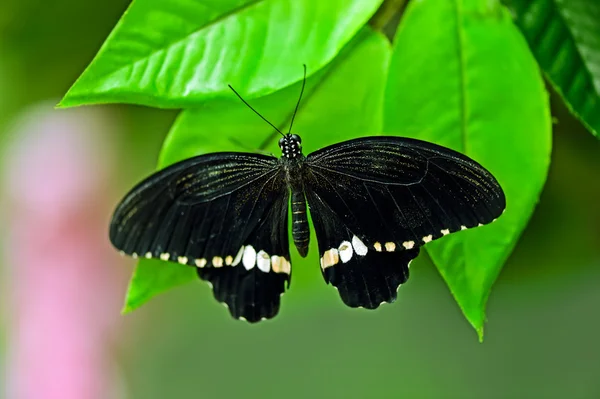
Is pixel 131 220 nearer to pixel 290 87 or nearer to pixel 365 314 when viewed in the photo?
pixel 290 87

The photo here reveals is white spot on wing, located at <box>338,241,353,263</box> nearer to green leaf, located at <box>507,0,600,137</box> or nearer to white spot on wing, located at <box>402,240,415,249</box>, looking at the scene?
white spot on wing, located at <box>402,240,415,249</box>

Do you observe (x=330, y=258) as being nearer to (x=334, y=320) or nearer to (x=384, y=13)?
(x=384, y=13)

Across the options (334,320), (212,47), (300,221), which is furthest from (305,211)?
(334,320)

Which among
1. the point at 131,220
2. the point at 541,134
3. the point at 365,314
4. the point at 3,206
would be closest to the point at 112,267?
the point at 3,206

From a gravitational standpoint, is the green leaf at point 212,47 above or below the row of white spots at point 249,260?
above

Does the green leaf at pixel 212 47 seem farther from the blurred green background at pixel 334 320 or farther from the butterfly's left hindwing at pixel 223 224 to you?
the blurred green background at pixel 334 320

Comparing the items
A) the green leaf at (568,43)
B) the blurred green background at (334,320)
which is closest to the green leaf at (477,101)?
the green leaf at (568,43)

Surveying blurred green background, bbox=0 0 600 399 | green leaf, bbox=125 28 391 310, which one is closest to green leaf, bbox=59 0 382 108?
green leaf, bbox=125 28 391 310
